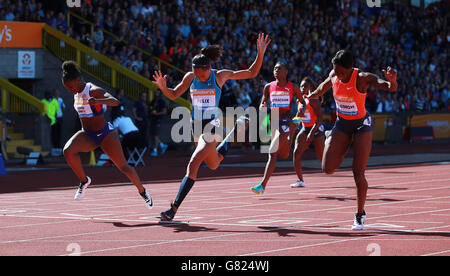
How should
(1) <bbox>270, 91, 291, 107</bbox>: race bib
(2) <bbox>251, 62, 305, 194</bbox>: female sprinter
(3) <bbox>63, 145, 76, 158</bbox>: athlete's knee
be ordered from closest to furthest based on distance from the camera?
(3) <bbox>63, 145, 76, 158</bbox>: athlete's knee → (2) <bbox>251, 62, 305, 194</bbox>: female sprinter → (1) <bbox>270, 91, 291, 107</bbox>: race bib

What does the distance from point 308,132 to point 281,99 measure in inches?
73.5

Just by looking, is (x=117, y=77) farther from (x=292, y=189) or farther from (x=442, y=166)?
(x=292, y=189)

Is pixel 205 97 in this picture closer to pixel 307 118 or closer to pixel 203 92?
pixel 203 92

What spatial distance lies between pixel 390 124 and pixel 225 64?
977 cm

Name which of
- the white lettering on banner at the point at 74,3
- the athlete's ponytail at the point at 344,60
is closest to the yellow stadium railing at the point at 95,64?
the white lettering on banner at the point at 74,3

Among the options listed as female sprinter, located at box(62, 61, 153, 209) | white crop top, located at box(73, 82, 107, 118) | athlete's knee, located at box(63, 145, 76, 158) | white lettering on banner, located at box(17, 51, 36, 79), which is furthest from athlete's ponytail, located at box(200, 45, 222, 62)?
white lettering on banner, located at box(17, 51, 36, 79)

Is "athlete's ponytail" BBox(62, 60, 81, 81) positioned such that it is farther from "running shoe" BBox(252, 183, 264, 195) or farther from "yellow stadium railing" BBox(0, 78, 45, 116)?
"yellow stadium railing" BBox(0, 78, 45, 116)

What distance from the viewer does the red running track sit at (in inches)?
341

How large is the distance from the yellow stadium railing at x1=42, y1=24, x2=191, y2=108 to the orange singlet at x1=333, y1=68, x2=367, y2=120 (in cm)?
2050

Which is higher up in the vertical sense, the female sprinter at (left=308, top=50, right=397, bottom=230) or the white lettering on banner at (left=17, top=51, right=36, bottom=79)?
the female sprinter at (left=308, top=50, right=397, bottom=230)

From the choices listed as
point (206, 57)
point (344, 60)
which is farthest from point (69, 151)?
point (344, 60)

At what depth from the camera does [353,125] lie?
10.1m

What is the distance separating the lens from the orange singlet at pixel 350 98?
9.98m
